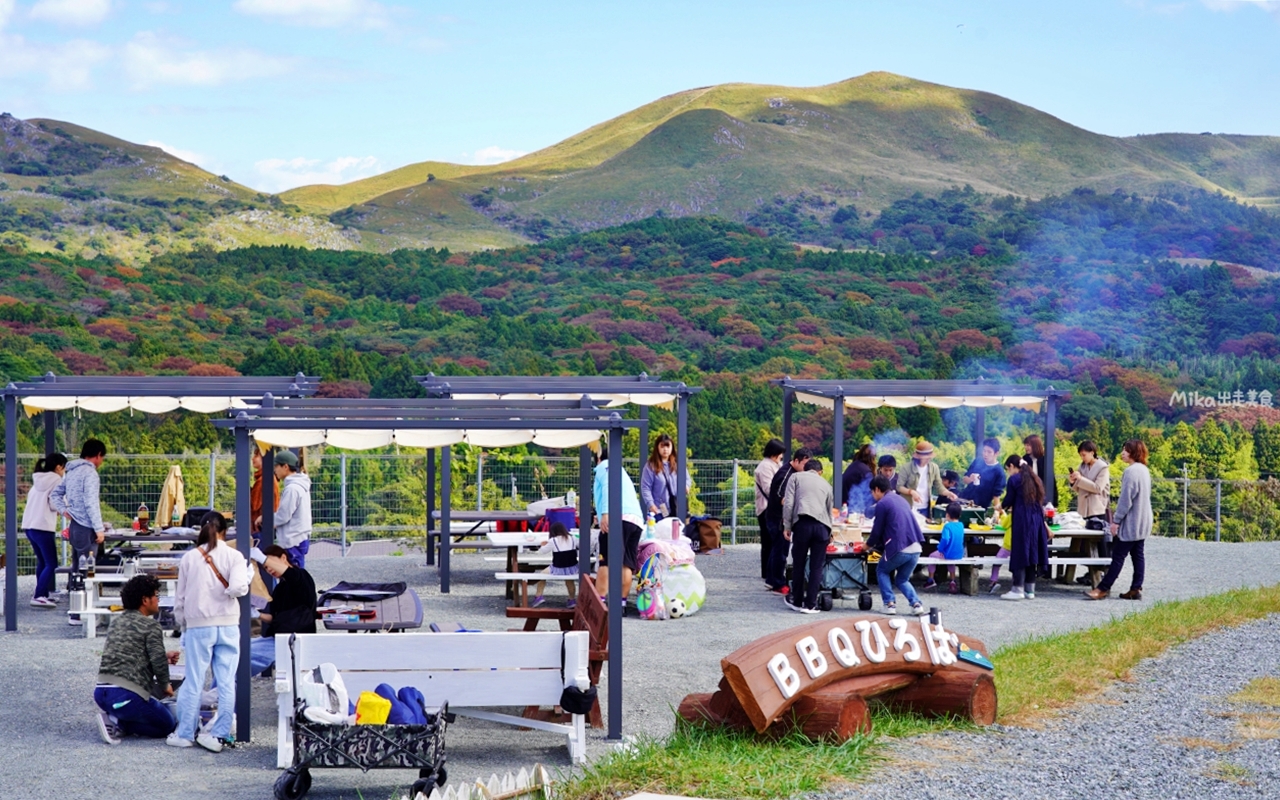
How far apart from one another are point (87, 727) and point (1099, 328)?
5220 cm

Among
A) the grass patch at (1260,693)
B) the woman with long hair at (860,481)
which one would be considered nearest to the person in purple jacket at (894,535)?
the woman with long hair at (860,481)

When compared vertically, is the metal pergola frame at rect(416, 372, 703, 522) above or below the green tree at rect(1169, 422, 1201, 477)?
above

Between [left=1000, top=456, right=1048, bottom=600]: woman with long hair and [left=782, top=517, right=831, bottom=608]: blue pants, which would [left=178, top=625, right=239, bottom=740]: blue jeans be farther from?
[left=1000, top=456, right=1048, bottom=600]: woman with long hair

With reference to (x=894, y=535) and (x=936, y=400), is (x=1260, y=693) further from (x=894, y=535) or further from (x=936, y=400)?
(x=936, y=400)

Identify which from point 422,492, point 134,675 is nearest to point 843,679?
point 134,675

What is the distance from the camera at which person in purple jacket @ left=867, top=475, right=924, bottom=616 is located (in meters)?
12.2

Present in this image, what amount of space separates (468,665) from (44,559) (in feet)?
23.8

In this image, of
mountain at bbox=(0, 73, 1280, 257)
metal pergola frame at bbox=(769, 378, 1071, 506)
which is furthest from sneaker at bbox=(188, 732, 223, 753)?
mountain at bbox=(0, 73, 1280, 257)

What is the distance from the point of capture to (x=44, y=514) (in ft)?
43.0

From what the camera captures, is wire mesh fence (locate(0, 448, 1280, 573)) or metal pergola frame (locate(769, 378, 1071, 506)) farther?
wire mesh fence (locate(0, 448, 1280, 573))

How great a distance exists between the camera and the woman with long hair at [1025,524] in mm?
13531

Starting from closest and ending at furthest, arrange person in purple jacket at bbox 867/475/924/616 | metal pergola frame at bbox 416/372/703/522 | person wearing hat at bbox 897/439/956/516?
1. person in purple jacket at bbox 867/475/924/616
2. person wearing hat at bbox 897/439/956/516
3. metal pergola frame at bbox 416/372/703/522

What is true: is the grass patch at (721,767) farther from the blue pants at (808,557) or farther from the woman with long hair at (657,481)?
Answer: the woman with long hair at (657,481)

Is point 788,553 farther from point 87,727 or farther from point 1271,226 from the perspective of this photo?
point 1271,226
